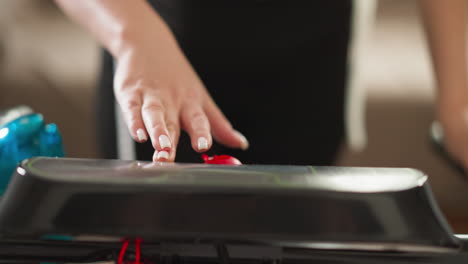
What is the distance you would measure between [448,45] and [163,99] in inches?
18.7

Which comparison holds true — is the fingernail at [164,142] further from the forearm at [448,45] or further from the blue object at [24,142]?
the forearm at [448,45]

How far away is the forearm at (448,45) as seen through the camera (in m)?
0.76

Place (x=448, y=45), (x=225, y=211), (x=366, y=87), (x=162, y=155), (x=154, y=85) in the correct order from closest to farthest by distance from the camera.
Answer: (x=225, y=211) → (x=162, y=155) → (x=154, y=85) → (x=448, y=45) → (x=366, y=87)

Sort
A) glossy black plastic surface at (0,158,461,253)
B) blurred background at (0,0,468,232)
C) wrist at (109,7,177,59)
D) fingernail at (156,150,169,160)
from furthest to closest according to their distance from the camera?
blurred background at (0,0,468,232)
wrist at (109,7,177,59)
fingernail at (156,150,169,160)
glossy black plastic surface at (0,158,461,253)

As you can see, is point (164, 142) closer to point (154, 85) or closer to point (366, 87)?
point (154, 85)

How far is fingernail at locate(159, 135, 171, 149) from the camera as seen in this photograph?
1.39 ft

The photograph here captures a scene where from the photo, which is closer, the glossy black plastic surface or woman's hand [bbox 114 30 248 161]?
the glossy black plastic surface

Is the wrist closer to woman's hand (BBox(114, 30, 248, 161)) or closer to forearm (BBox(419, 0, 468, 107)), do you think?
woman's hand (BBox(114, 30, 248, 161))

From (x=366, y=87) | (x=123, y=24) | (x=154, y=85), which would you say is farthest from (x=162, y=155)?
(x=366, y=87)

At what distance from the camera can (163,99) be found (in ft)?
1.63

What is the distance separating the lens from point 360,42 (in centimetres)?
89

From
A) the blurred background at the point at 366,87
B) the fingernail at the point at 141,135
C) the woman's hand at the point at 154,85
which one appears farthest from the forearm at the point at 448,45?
the blurred background at the point at 366,87

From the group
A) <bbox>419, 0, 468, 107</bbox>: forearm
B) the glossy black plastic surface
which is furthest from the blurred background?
the glossy black plastic surface

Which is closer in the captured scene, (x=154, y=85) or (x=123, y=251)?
(x=123, y=251)
